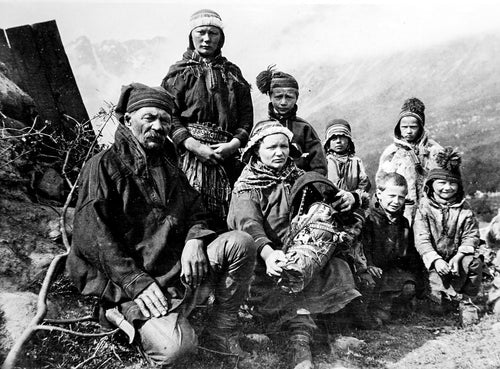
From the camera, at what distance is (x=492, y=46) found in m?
26.6

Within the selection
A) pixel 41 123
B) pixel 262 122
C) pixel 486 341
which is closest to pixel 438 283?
pixel 486 341

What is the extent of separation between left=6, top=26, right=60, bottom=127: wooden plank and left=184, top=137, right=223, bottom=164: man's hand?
73.3 inches

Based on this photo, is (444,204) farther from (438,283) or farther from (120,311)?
(120,311)

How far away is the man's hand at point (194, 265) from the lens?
3.28m

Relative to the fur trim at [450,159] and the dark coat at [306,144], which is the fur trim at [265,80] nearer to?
the dark coat at [306,144]

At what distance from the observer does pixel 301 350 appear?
3.53 meters

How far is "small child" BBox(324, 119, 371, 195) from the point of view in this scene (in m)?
5.99

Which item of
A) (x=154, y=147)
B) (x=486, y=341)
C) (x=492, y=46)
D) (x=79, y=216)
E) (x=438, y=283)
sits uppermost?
(x=492, y=46)

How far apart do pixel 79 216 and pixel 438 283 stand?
3.40 meters

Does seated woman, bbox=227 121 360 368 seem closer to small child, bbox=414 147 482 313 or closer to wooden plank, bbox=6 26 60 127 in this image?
small child, bbox=414 147 482 313

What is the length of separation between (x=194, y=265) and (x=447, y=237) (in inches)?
112

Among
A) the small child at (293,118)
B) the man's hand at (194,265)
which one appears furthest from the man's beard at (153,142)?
the small child at (293,118)

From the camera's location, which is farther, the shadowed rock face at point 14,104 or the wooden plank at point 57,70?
the wooden plank at point 57,70

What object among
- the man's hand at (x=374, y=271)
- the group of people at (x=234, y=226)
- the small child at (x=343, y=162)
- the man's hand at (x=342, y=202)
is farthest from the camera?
the small child at (x=343, y=162)
